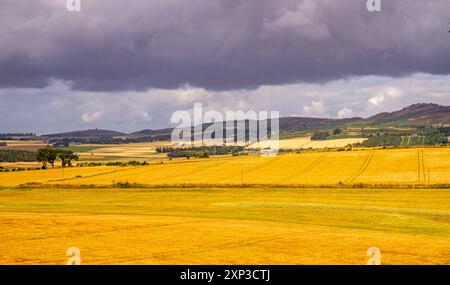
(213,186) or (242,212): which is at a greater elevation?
(242,212)

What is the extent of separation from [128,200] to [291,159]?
200 feet

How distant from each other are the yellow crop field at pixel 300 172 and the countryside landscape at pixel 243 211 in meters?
0.23

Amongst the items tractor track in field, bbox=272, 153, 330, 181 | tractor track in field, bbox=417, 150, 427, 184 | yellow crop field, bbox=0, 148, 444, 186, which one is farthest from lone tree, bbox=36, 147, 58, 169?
tractor track in field, bbox=417, 150, 427, 184

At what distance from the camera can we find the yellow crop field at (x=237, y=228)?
27906 millimetres

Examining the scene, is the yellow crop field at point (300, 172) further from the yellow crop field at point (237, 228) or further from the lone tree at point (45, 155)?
the lone tree at point (45, 155)

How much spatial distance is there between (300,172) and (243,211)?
49209 mm

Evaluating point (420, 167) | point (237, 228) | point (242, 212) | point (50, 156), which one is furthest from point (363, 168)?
point (50, 156)

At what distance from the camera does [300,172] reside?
340 ft

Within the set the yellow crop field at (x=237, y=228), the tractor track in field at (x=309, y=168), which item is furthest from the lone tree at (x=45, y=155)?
the yellow crop field at (x=237, y=228)

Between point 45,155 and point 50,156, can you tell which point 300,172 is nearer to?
point 50,156

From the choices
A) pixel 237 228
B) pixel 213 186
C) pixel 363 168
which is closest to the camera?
pixel 237 228

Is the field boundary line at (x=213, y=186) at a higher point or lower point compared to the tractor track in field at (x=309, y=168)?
lower

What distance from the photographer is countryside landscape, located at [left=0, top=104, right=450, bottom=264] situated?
95.4ft
